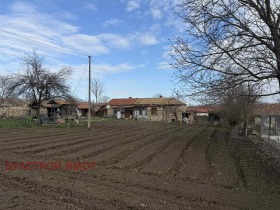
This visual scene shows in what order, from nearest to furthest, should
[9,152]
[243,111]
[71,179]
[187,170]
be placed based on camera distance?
[71,179] → [187,170] → [9,152] → [243,111]

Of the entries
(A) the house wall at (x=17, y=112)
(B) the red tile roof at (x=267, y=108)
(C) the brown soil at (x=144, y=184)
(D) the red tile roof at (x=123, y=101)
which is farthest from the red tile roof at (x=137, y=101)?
(C) the brown soil at (x=144, y=184)

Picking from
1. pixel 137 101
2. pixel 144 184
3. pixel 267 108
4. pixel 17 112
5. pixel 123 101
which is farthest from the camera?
pixel 123 101

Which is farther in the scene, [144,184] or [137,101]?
[137,101]

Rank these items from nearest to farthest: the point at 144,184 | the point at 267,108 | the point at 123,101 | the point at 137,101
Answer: the point at 144,184 < the point at 267,108 < the point at 137,101 < the point at 123,101

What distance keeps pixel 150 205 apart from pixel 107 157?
6.35 meters

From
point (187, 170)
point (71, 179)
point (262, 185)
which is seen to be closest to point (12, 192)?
point (71, 179)

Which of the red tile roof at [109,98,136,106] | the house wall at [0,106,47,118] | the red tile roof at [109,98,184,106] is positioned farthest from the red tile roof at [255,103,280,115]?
the red tile roof at [109,98,136,106]

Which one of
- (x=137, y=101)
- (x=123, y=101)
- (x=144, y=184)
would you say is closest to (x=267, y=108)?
(x=144, y=184)

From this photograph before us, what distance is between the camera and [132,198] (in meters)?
6.28

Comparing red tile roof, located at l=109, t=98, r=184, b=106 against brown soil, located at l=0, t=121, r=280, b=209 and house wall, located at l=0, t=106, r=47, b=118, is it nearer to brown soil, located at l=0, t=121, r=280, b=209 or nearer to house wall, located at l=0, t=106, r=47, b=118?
house wall, located at l=0, t=106, r=47, b=118

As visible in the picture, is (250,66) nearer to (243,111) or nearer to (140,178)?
(140,178)

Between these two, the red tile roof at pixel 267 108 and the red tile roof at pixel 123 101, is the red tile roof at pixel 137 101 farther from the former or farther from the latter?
the red tile roof at pixel 267 108

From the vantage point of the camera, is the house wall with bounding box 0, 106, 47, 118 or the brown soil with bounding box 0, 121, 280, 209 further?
the house wall with bounding box 0, 106, 47, 118

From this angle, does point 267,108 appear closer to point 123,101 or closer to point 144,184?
point 144,184
